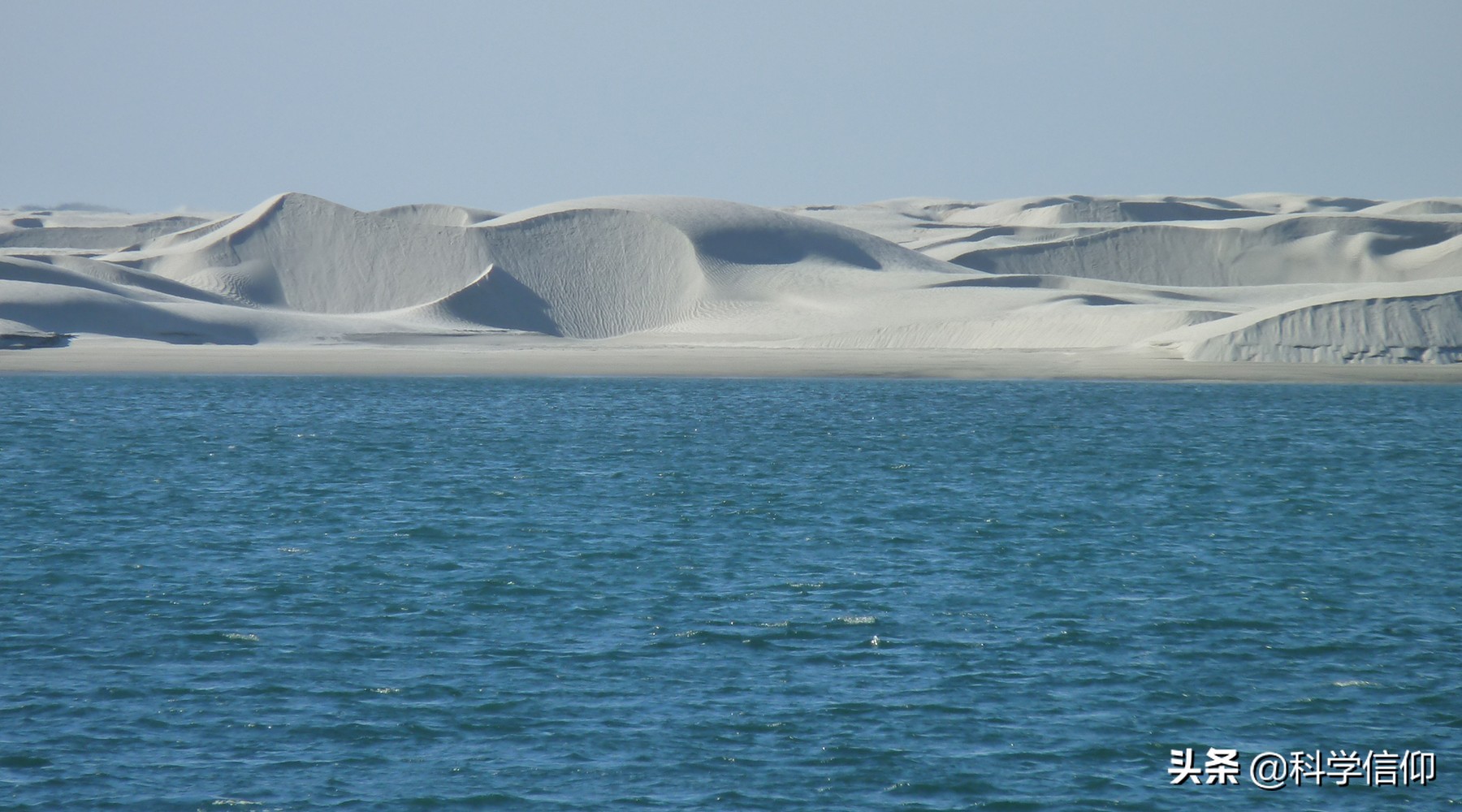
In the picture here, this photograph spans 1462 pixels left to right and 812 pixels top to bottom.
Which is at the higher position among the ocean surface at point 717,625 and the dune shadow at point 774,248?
the dune shadow at point 774,248

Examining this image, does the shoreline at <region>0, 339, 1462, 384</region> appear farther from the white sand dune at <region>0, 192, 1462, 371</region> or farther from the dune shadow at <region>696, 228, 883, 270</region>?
the dune shadow at <region>696, 228, 883, 270</region>

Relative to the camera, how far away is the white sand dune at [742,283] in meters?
61.5

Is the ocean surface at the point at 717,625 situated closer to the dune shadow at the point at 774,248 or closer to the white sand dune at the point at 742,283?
the white sand dune at the point at 742,283

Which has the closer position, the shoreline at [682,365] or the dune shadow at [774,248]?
the shoreline at [682,365]

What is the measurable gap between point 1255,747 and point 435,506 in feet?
51.2

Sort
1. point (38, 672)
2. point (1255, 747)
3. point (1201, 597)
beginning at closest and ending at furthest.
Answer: point (1255, 747) → point (38, 672) → point (1201, 597)

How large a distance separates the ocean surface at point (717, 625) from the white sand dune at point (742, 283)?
31.2 meters

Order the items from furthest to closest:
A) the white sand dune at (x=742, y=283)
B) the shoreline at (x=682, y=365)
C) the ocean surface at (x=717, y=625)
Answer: the white sand dune at (x=742, y=283), the shoreline at (x=682, y=365), the ocean surface at (x=717, y=625)

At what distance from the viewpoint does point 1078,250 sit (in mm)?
115250

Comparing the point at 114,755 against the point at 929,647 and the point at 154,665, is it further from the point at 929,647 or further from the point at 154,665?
the point at 929,647

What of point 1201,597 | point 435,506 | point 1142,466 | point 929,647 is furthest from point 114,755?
point 1142,466

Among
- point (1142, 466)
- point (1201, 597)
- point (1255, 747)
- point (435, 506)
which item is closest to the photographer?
point (1255, 747)

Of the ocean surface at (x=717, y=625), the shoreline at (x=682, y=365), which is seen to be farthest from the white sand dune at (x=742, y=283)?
the ocean surface at (x=717, y=625)

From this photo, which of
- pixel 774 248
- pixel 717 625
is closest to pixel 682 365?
pixel 774 248
